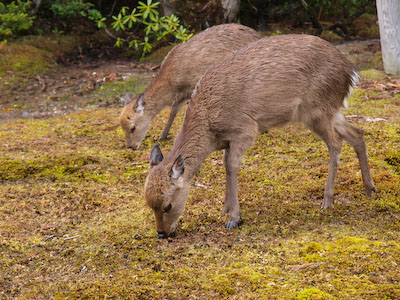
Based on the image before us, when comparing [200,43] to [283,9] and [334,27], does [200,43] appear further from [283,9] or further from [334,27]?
[334,27]

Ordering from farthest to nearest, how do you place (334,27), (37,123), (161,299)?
(334,27), (37,123), (161,299)

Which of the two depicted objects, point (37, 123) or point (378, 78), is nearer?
point (37, 123)

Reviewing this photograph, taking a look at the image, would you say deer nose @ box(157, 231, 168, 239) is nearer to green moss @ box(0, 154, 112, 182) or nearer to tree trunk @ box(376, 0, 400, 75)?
green moss @ box(0, 154, 112, 182)

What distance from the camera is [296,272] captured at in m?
3.86

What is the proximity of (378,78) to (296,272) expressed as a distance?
23.9 ft

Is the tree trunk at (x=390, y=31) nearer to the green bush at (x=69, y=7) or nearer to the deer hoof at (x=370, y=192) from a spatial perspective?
the deer hoof at (x=370, y=192)

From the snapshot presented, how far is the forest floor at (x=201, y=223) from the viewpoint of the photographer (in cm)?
381

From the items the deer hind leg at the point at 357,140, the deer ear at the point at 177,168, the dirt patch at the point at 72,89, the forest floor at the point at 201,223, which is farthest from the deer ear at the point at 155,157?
the dirt patch at the point at 72,89

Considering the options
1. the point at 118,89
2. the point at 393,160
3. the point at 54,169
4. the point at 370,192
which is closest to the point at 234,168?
the point at 370,192

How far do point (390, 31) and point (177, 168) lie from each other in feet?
24.1

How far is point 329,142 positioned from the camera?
528 centimetres

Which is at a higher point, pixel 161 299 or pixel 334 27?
pixel 161 299

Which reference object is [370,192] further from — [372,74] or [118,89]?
[118,89]

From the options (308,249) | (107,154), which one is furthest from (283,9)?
(308,249)
